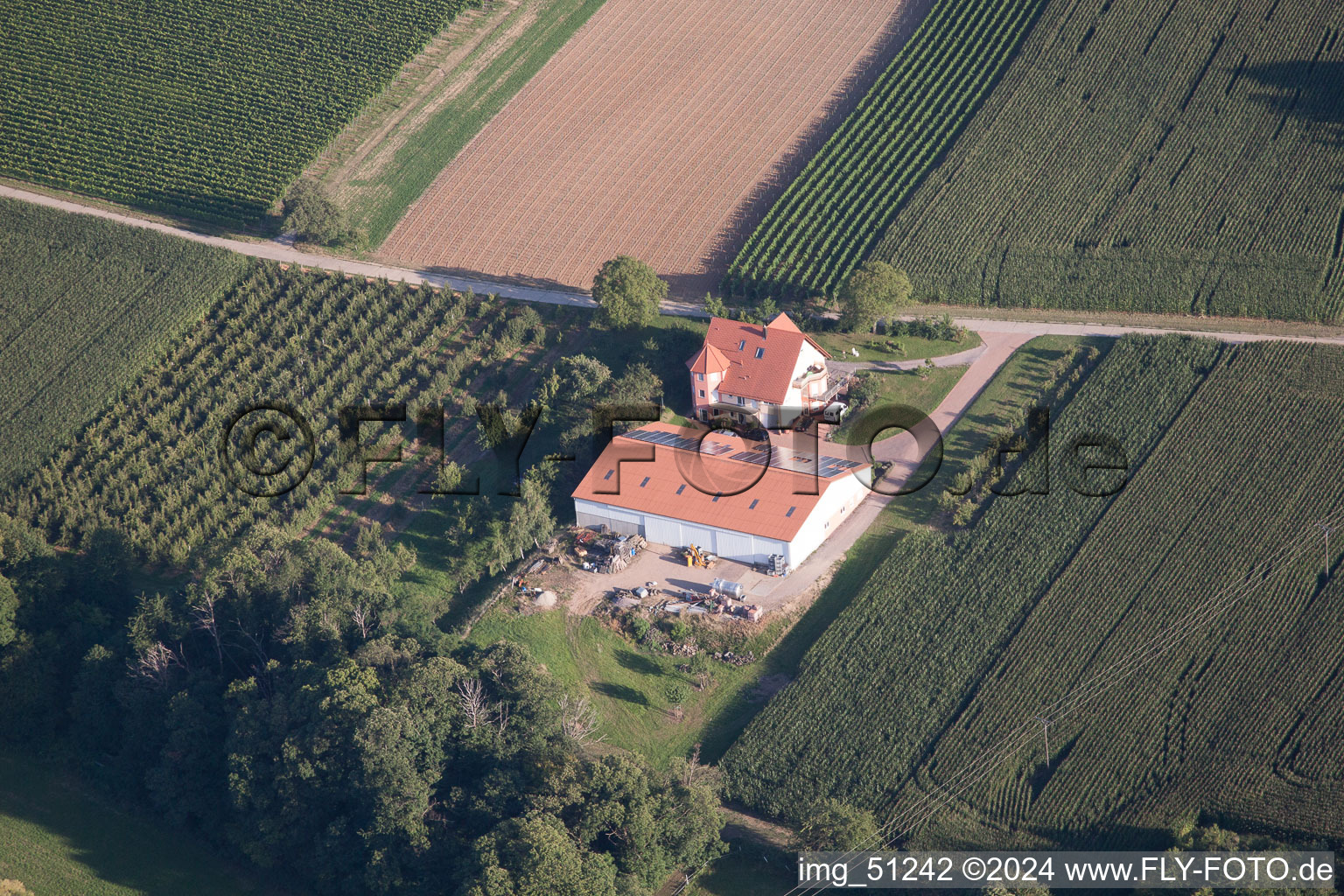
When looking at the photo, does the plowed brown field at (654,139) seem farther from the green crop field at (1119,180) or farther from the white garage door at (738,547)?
the white garage door at (738,547)

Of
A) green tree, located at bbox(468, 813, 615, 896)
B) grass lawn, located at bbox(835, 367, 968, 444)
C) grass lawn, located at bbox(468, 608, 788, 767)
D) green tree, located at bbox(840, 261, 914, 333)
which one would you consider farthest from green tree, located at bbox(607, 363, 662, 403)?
green tree, located at bbox(468, 813, 615, 896)

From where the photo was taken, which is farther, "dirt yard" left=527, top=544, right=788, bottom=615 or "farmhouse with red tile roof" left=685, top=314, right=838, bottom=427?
"farmhouse with red tile roof" left=685, top=314, right=838, bottom=427

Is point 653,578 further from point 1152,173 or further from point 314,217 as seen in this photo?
point 1152,173

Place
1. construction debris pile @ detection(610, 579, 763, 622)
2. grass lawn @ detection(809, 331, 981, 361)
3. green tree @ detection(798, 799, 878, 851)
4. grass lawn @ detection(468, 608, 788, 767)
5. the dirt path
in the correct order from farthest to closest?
grass lawn @ detection(809, 331, 981, 361), the dirt path, construction debris pile @ detection(610, 579, 763, 622), grass lawn @ detection(468, 608, 788, 767), green tree @ detection(798, 799, 878, 851)

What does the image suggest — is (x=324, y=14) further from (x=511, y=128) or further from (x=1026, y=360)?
(x=1026, y=360)

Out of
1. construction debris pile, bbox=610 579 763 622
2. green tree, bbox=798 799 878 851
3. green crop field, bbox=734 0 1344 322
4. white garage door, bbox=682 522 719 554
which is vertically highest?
green crop field, bbox=734 0 1344 322

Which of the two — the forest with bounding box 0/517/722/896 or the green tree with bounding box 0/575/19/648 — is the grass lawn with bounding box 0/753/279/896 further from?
the green tree with bounding box 0/575/19/648

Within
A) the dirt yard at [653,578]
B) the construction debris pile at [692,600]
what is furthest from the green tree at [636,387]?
the construction debris pile at [692,600]

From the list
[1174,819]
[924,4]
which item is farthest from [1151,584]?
[924,4]
